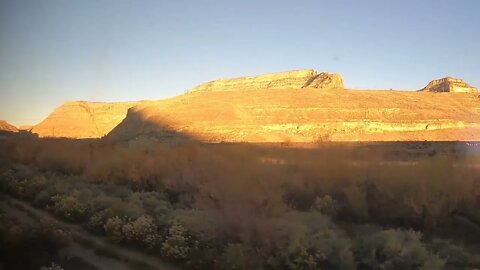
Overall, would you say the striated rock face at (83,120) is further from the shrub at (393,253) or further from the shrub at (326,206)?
the shrub at (393,253)

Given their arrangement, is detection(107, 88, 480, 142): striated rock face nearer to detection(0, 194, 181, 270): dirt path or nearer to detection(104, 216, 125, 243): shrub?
detection(0, 194, 181, 270): dirt path

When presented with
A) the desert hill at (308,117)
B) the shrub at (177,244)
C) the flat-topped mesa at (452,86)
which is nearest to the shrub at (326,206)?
the shrub at (177,244)

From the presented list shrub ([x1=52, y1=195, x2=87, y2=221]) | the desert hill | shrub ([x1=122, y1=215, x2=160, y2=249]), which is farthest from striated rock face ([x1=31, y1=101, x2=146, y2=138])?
shrub ([x1=122, y1=215, x2=160, y2=249])

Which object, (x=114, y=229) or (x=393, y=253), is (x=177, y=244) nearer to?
(x=114, y=229)

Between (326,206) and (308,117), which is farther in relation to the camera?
(308,117)

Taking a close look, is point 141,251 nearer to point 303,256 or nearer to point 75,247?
point 75,247

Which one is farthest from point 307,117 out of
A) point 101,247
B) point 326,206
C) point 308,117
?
point 101,247

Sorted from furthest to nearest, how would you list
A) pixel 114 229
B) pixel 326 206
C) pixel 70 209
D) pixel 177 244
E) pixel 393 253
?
1. pixel 326 206
2. pixel 70 209
3. pixel 114 229
4. pixel 177 244
5. pixel 393 253
